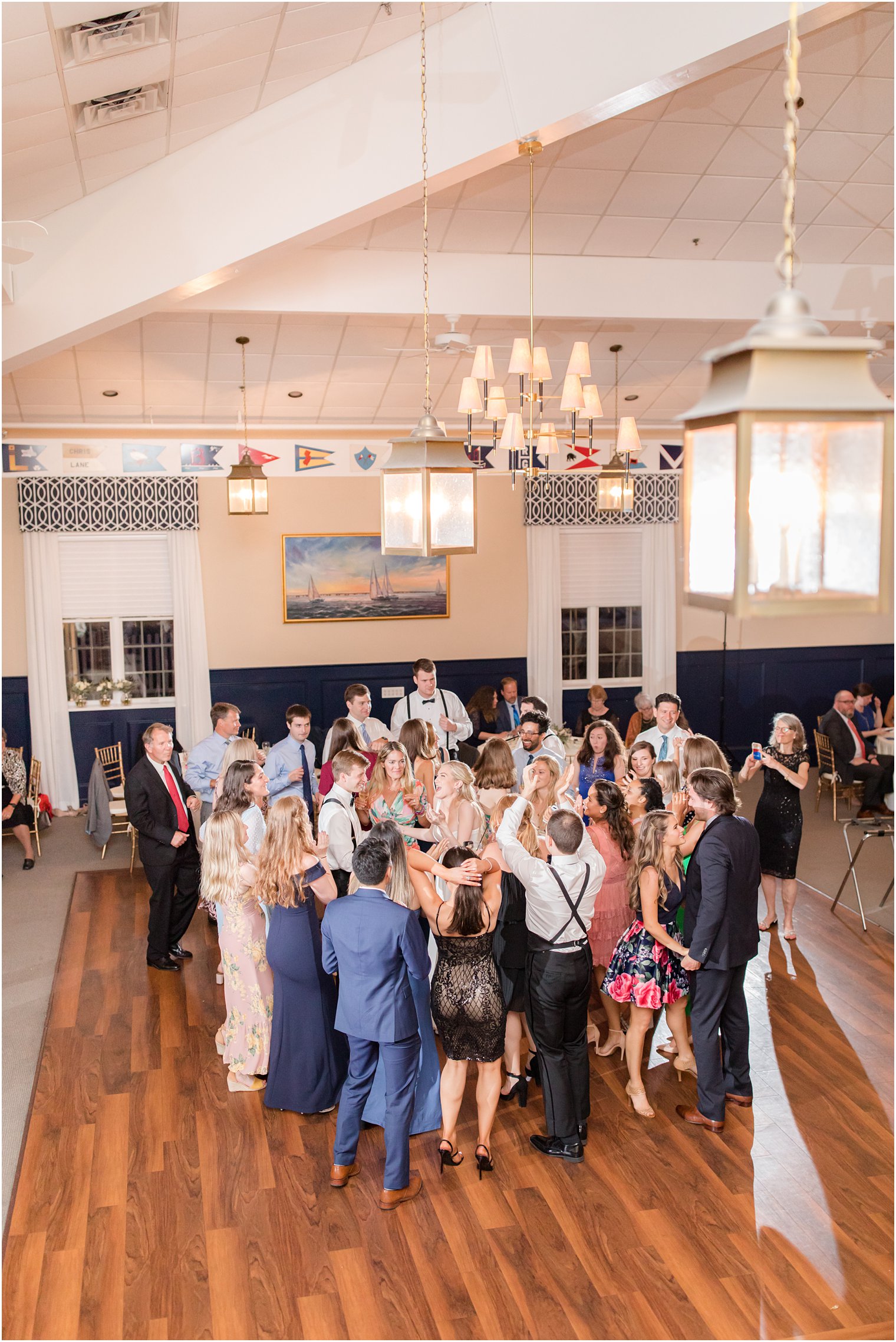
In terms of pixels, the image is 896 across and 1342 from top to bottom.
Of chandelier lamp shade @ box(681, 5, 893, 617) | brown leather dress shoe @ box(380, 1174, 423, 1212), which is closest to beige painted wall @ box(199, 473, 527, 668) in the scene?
brown leather dress shoe @ box(380, 1174, 423, 1212)

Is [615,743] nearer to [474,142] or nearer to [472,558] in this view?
[474,142]

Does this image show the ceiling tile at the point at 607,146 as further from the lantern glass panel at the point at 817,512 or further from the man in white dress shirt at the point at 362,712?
the lantern glass panel at the point at 817,512

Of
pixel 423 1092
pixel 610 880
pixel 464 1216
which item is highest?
pixel 610 880

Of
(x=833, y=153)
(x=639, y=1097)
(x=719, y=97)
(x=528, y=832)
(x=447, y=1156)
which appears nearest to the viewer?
(x=447, y=1156)

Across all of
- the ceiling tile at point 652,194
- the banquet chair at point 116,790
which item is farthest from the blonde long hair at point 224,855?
the ceiling tile at point 652,194

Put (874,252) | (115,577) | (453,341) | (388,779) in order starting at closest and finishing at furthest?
(388,779)
(453,341)
(874,252)
(115,577)

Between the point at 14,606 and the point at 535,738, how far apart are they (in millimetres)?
6223

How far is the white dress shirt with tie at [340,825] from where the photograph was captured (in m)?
5.20

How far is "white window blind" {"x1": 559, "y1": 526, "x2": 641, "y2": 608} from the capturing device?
38.5 ft

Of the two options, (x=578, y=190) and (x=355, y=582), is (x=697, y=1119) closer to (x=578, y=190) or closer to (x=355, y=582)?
(x=578, y=190)

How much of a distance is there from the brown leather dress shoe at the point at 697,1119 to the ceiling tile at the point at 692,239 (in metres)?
6.04

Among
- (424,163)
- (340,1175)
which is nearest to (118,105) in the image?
(424,163)

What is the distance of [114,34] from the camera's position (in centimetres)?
401

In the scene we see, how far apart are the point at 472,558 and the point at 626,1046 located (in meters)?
7.39
